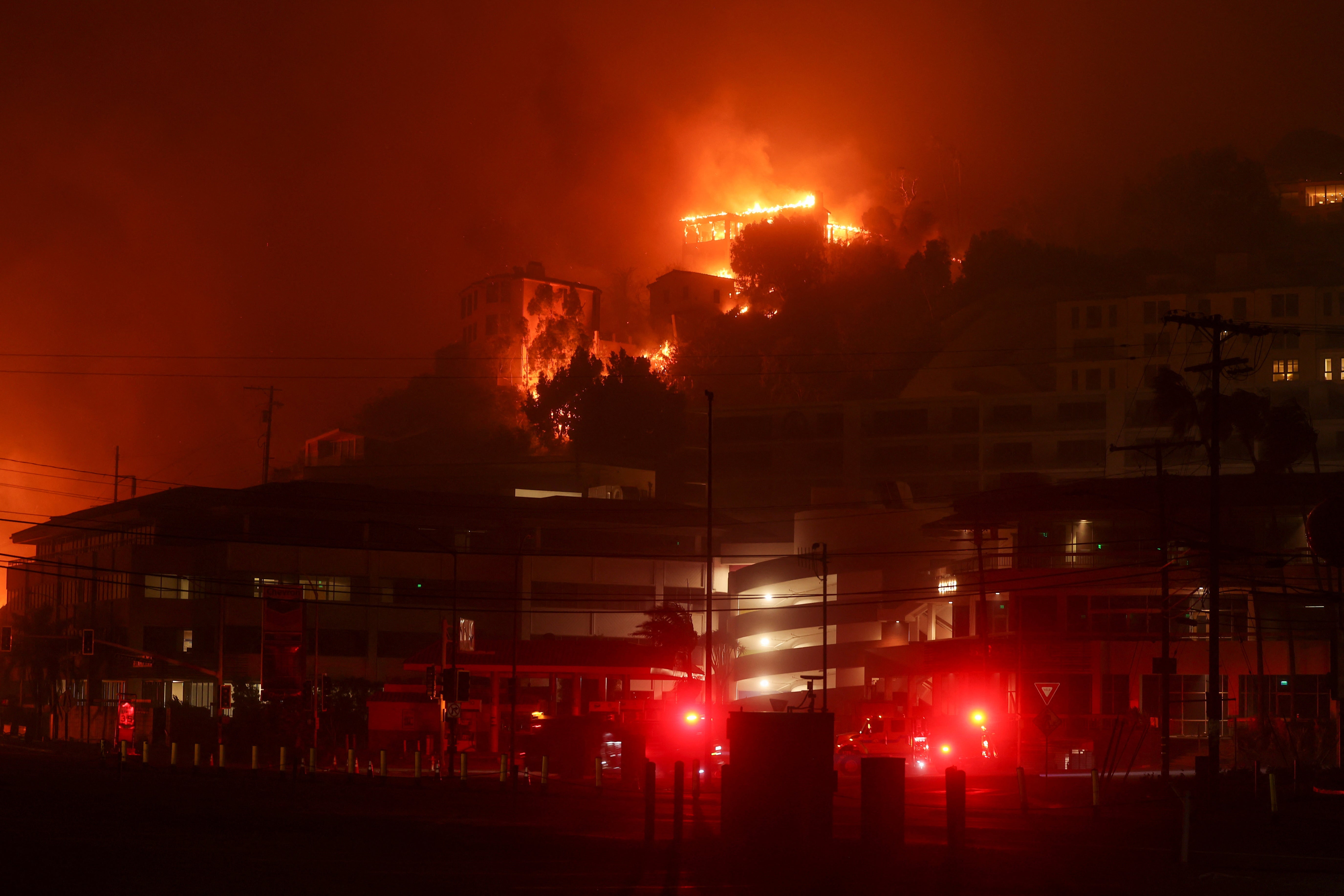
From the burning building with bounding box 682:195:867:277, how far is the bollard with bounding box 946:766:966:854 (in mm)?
169201

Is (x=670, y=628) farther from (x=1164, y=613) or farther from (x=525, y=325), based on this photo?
(x=525, y=325)

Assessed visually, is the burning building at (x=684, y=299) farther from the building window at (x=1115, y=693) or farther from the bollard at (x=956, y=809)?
the bollard at (x=956, y=809)

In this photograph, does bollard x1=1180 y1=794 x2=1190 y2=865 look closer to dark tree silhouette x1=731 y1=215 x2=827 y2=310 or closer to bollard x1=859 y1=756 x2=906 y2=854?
bollard x1=859 y1=756 x2=906 y2=854

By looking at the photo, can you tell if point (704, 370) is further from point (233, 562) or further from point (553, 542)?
point (233, 562)

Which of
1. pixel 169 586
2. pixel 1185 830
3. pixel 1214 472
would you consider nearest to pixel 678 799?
pixel 1185 830

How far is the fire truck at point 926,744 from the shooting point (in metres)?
47.9

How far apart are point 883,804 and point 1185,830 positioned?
4.34 m

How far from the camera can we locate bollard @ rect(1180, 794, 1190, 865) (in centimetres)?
1889

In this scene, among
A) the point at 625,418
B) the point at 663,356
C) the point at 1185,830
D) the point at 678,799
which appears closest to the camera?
the point at 1185,830

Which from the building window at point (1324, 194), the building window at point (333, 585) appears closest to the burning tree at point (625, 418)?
the building window at point (333, 585)

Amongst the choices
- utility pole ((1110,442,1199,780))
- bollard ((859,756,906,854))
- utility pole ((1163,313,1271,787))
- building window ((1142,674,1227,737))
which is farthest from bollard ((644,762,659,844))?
building window ((1142,674,1227,737))

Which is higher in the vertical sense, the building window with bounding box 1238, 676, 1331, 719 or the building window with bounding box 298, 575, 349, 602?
the building window with bounding box 298, 575, 349, 602

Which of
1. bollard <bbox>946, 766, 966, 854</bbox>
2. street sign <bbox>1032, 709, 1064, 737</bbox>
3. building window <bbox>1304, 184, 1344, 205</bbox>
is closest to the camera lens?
bollard <bbox>946, 766, 966, 854</bbox>

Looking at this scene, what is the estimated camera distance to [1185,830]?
1906 cm
